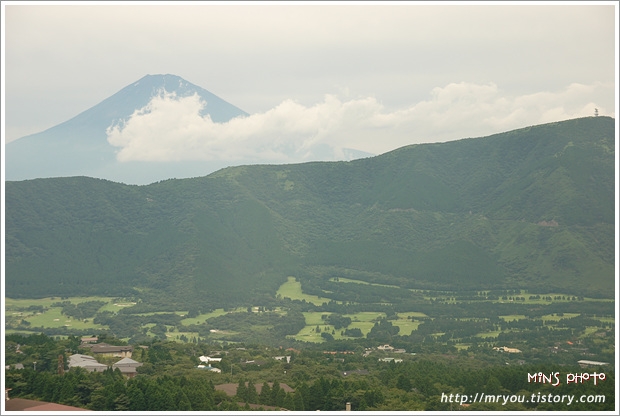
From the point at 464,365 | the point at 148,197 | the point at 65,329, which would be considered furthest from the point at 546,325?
the point at 148,197

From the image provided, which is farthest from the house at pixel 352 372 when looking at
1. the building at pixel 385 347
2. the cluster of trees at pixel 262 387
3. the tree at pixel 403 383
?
the building at pixel 385 347

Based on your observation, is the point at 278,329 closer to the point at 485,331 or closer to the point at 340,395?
the point at 485,331

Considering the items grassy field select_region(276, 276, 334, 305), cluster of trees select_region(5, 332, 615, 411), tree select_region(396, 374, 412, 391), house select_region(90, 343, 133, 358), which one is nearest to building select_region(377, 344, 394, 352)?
cluster of trees select_region(5, 332, 615, 411)

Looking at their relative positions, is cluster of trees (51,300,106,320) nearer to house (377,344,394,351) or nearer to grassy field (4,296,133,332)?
grassy field (4,296,133,332)

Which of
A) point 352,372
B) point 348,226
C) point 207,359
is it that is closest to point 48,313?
point 207,359

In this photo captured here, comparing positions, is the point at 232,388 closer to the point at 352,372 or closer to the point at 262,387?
the point at 262,387

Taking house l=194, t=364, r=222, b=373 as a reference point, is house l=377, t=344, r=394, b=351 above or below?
below

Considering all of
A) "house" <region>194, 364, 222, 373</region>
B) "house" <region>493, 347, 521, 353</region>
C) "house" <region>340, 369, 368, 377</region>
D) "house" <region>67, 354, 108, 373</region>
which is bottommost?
"house" <region>493, 347, 521, 353</region>

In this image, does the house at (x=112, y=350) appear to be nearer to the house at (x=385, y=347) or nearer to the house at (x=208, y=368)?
the house at (x=208, y=368)
